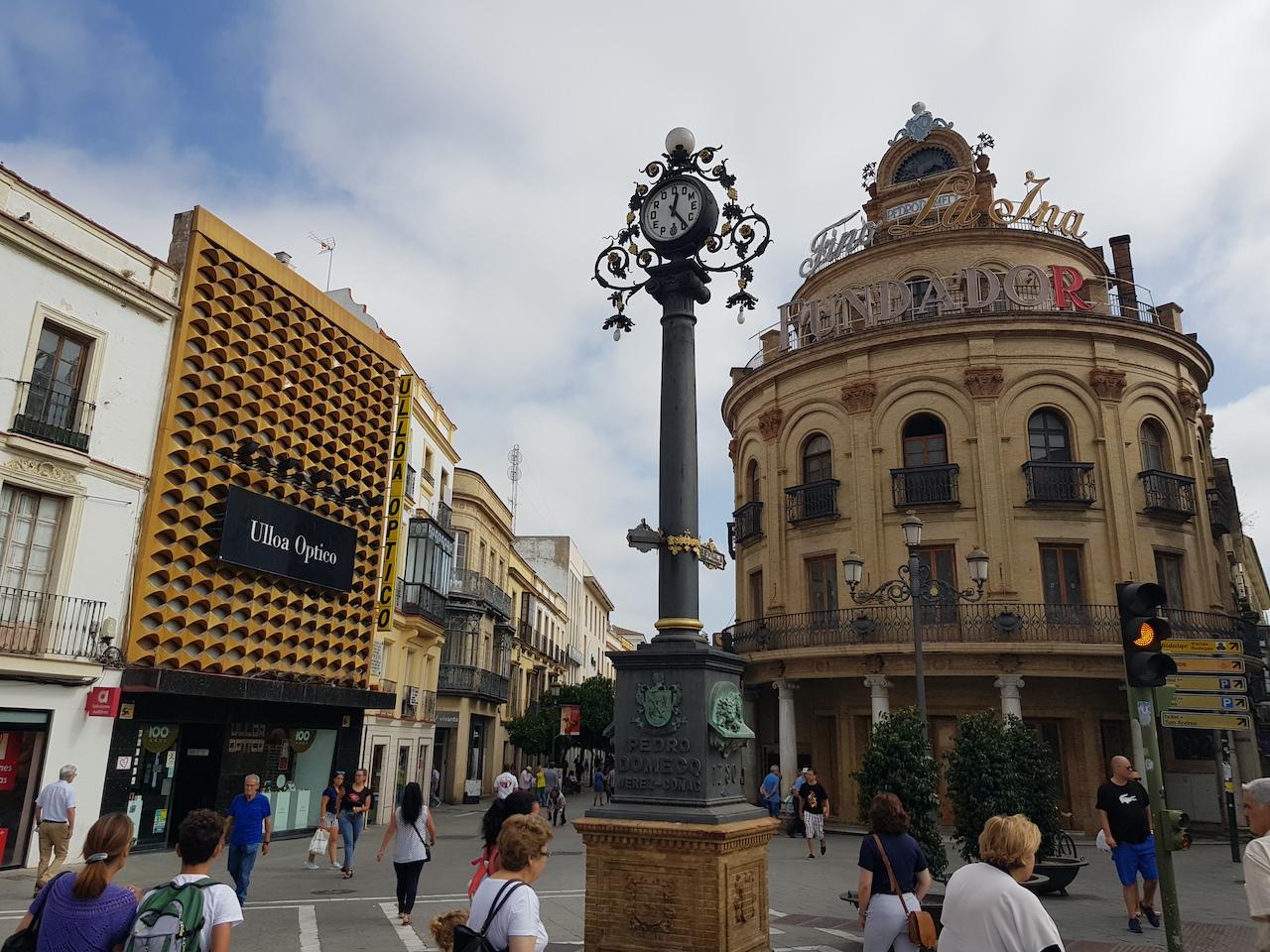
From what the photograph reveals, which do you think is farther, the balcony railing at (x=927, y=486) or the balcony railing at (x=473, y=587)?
the balcony railing at (x=473, y=587)

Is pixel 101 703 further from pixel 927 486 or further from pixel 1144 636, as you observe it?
pixel 927 486

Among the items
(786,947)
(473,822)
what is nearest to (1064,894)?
(786,947)

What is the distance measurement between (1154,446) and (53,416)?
90.9 feet

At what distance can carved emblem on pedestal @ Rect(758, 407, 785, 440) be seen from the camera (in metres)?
29.7

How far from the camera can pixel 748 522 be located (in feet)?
101

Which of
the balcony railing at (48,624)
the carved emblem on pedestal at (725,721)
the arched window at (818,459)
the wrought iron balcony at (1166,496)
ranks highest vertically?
the arched window at (818,459)

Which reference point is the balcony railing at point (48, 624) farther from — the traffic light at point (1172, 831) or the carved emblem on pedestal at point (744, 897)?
the traffic light at point (1172, 831)

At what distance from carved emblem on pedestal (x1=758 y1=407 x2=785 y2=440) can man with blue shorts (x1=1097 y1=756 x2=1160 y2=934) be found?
19.5 metres

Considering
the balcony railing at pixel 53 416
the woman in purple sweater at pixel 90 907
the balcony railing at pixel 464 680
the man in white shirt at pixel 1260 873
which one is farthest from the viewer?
the balcony railing at pixel 464 680

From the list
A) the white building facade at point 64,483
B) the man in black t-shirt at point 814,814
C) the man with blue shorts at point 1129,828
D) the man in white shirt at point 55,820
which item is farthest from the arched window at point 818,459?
the man in white shirt at point 55,820

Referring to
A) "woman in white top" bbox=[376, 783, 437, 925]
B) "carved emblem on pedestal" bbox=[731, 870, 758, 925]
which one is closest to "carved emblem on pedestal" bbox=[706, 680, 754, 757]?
"carved emblem on pedestal" bbox=[731, 870, 758, 925]

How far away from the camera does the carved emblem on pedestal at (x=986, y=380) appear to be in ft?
86.0

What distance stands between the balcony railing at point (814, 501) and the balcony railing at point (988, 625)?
292 cm

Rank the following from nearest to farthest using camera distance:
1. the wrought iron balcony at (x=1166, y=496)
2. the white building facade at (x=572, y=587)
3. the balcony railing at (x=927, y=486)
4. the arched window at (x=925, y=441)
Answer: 1. the wrought iron balcony at (x=1166, y=496)
2. the balcony railing at (x=927, y=486)
3. the arched window at (x=925, y=441)
4. the white building facade at (x=572, y=587)
